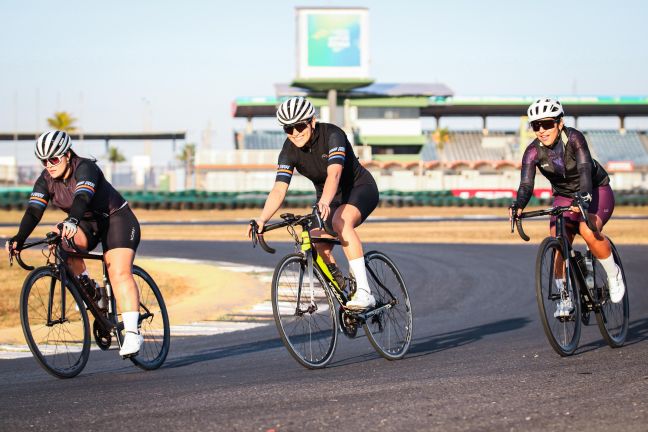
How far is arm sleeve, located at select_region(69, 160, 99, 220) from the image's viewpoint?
696 cm

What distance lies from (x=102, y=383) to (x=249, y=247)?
18.6 m

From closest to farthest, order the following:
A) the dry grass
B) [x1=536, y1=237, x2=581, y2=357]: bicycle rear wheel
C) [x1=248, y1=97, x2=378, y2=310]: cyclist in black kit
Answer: [x1=248, y1=97, x2=378, y2=310]: cyclist in black kit < [x1=536, y1=237, x2=581, y2=357]: bicycle rear wheel < the dry grass

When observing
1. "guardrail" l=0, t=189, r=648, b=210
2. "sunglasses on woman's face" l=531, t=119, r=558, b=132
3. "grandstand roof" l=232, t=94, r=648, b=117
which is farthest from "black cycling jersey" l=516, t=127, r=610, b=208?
"grandstand roof" l=232, t=94, r=648, b=117

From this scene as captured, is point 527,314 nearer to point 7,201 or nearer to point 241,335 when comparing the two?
point 241,335

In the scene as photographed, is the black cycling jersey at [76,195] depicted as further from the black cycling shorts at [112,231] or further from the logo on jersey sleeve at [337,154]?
the logo on jersey sleeve at [337,154]

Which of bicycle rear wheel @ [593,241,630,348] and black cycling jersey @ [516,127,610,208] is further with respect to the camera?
bicycle rear wheel @ [593,241,630,348]

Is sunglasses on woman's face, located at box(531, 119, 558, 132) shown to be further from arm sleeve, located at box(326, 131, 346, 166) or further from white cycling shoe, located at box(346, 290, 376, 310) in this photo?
white cycling shoe, located at box(346, 290, 376, 310)

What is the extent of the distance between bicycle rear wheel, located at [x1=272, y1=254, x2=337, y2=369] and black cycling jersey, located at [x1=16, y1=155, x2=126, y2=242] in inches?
55.9

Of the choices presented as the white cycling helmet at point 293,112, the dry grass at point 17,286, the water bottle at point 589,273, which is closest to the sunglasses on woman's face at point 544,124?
the water bottle at point 589,273

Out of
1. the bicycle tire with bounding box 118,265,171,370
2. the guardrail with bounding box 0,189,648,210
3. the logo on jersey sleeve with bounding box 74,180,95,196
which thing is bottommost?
the guardrail with bounding box 0,189,648,210

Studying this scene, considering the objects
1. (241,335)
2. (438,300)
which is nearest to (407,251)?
(438,300)

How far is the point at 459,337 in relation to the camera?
378 inches

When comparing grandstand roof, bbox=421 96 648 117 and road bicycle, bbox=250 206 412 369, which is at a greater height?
grandstand roof, bbox=421 96 648 117

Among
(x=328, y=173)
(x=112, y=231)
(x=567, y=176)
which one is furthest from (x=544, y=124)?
(x=112, y=231)
